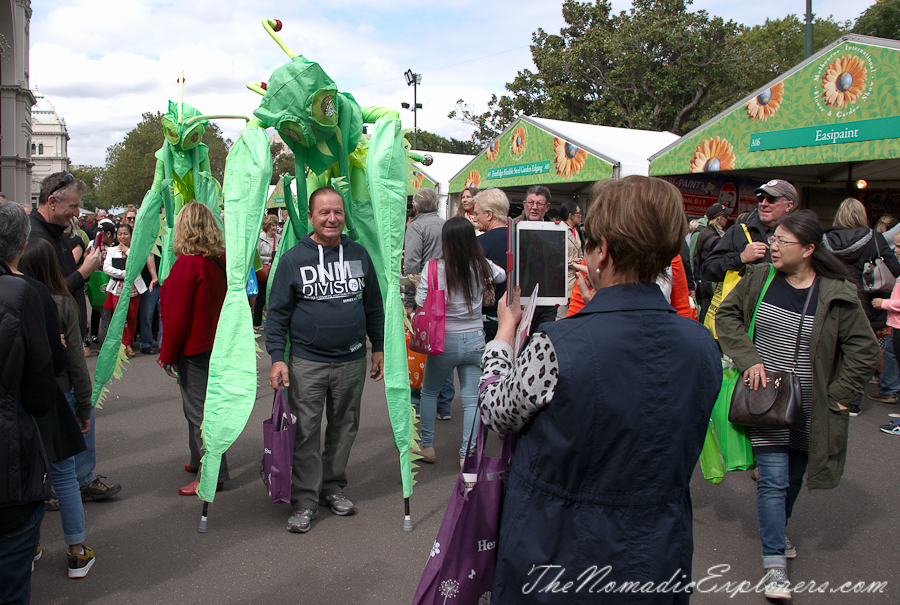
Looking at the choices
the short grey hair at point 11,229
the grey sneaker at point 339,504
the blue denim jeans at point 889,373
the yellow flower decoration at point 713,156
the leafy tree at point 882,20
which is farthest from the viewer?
the leafy tree at point 882,20

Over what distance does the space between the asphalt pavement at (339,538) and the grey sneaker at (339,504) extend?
0.18 ft

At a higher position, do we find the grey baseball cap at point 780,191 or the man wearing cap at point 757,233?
the grey baseball cap at point 780,191

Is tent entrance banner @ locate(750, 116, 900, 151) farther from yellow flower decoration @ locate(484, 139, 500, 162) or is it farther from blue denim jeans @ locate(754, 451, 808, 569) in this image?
blue denim jeans @ locate(754, 451, 808, 569)

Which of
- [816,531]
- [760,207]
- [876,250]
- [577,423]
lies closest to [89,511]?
[577,423]

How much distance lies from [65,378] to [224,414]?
0.81m

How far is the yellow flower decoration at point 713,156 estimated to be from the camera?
8.79 meters

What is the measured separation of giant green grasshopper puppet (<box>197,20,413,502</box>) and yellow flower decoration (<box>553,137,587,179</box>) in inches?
310

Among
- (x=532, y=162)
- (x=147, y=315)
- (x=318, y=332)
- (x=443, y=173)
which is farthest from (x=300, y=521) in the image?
(x=443, y=173)

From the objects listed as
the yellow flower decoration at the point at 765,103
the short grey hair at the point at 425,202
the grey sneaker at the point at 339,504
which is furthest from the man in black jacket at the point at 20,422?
the yellow flower decoration at the point at 765,103

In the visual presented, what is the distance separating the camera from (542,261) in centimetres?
194

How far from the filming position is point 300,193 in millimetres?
3592

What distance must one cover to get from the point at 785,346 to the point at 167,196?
3709 mm

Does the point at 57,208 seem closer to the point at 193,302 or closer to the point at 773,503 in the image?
the point at 193,302

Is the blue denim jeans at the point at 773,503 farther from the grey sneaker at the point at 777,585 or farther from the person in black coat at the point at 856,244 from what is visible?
the person in black coat at the point at 856,244
